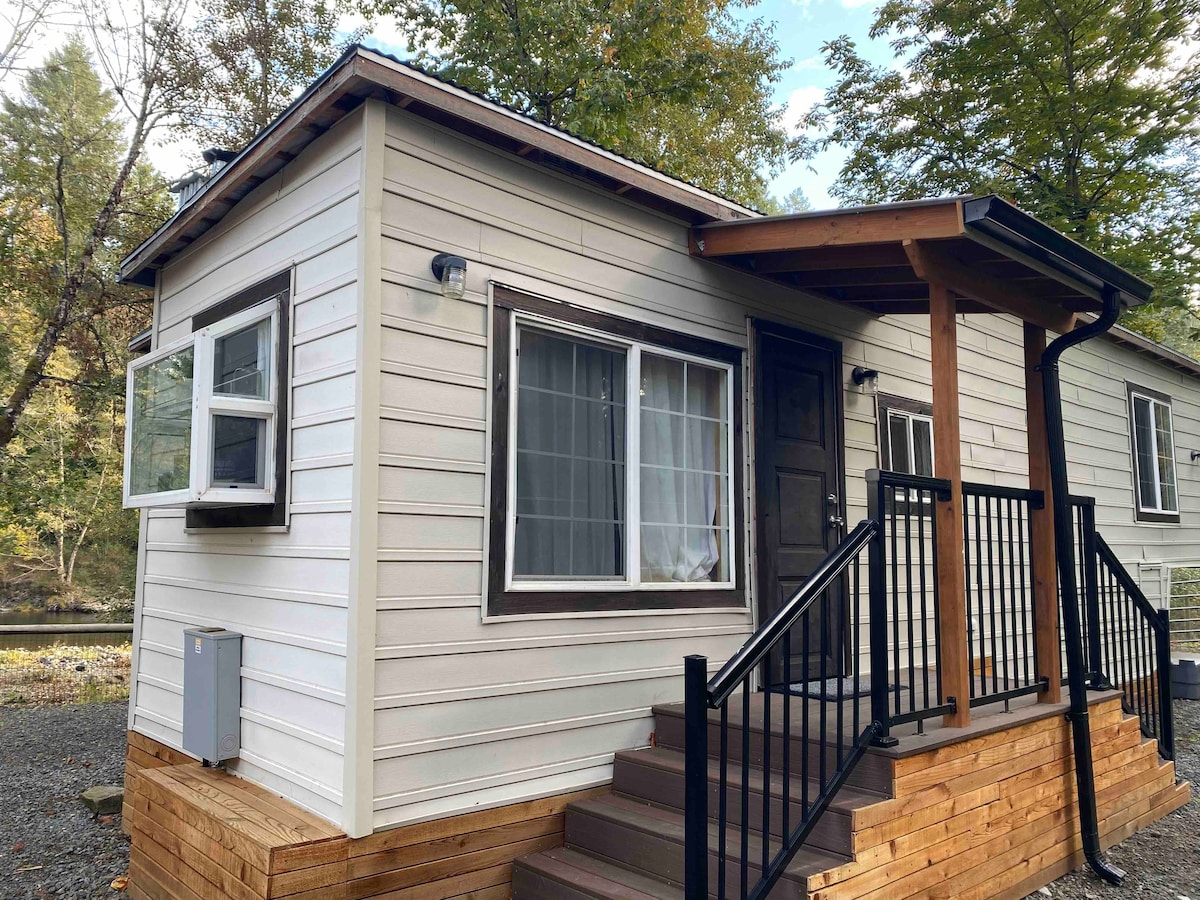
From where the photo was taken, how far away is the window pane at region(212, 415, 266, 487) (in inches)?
137

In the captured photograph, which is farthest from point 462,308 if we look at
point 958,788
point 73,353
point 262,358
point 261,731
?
point 73,353

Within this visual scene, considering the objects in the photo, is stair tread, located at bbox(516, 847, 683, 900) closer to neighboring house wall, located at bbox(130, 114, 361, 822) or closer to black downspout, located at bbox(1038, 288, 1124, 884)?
neighboring house wall, located at bbox(130, 114, 361, 822)

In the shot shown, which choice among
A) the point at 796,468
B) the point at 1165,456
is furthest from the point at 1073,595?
the point at 1165,456

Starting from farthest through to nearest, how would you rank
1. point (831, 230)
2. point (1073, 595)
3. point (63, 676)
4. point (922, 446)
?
point (63, 676)
point (922, 446)
point (1073, 595)
point (831, 230)

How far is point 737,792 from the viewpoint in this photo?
10.8ft

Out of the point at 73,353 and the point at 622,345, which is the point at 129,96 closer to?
the point at 73,353

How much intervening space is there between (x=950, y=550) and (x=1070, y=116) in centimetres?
935

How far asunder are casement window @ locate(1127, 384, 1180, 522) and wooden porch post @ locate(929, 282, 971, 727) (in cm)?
596

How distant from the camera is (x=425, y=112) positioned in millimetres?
3357

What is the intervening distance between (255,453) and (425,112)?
60.8 inches

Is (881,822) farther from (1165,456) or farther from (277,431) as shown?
(1165,456)

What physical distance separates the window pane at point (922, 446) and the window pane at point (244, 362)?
4080 millimetres

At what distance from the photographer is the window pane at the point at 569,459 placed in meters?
3.67

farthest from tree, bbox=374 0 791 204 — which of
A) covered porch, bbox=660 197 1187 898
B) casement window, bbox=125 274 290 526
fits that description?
casement window, bbox=125 274 290 526
